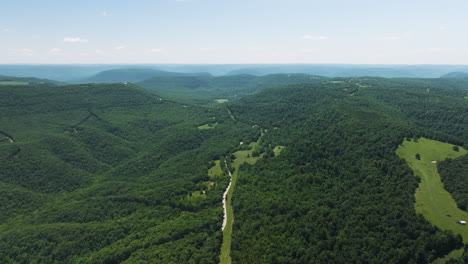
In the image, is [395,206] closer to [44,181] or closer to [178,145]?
[178,145]

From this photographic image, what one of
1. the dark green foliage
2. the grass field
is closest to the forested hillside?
the grass field

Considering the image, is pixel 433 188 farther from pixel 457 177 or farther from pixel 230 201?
pixel 230 201

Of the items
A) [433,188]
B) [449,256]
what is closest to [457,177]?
[433,188]

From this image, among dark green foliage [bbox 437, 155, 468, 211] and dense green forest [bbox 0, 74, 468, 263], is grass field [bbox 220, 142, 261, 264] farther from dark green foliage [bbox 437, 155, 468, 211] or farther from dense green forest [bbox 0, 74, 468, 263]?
dark green foliage [bbox 437, 155, 468, 211]

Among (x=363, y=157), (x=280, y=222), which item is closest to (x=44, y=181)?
(x=280, y=222)

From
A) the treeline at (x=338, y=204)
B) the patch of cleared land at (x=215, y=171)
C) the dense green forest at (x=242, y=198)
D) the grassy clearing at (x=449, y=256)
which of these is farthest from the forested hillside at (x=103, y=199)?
the grassy clearing at (x=449, y=256)

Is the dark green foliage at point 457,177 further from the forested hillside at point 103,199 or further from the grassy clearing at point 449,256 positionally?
the forested hillside at point 103,199
